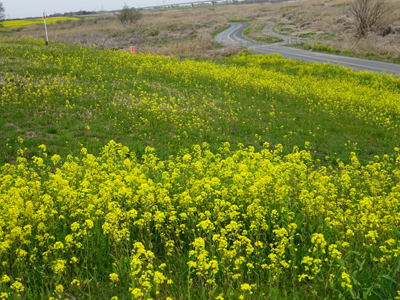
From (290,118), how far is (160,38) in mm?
38914

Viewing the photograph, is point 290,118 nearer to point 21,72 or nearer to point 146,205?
point 146,205

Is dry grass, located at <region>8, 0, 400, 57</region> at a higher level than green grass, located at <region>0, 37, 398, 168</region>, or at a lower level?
higher

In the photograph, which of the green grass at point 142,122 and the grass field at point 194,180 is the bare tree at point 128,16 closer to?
the grass field at point 194,180

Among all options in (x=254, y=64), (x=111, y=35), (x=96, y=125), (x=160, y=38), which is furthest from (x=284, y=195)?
(x=111, y=35)

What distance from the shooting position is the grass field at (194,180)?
12.0 ft

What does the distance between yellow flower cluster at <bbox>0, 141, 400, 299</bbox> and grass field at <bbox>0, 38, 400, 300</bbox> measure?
0.13 feet

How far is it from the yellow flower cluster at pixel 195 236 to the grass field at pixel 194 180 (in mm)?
38

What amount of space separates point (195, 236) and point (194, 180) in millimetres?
1796

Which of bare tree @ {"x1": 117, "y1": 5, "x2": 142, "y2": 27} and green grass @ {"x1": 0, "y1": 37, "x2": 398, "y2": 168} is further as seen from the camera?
bare tree @ {"x1": 117, "y1": 5, "x2": 142, "y2": 27}

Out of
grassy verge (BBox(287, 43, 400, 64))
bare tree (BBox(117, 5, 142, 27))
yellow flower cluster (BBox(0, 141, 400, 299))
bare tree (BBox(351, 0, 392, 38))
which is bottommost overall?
yellow flower cluster (BBox(0, 141, 400, 299))

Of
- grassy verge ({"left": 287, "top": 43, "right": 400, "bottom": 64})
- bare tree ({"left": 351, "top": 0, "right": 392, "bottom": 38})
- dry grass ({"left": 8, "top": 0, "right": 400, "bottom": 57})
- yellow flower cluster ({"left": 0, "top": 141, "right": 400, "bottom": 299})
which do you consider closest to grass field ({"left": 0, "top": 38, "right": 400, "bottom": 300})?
yellow flower cluster ({"left": 0, "top": 141, "right": 400, "bottom": 299})

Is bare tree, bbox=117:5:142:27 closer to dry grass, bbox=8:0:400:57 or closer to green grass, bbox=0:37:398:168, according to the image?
dry grass, bbox=8:0:400:57

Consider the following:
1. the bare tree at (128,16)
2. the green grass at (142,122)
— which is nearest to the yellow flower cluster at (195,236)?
the green grass at (142,122)

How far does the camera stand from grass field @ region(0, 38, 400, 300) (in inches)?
143
